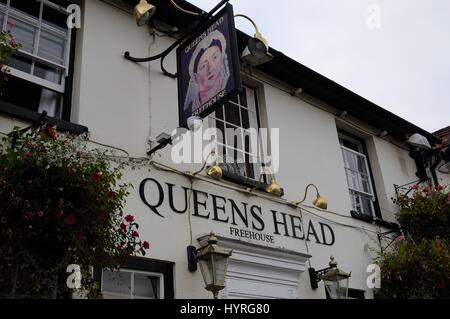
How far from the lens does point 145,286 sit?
5.91m

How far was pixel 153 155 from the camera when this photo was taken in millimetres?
6527

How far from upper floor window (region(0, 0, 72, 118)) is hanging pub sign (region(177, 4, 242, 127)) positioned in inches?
56.5

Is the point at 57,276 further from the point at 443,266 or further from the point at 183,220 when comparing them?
the point at 443,266

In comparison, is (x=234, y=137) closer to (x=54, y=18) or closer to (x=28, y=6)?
(x=54, y=18)

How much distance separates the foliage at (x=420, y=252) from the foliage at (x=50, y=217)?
469cm

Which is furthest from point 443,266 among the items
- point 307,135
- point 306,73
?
point 306,73

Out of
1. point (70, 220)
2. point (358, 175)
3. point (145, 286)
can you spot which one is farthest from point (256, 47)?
point (358, 175)

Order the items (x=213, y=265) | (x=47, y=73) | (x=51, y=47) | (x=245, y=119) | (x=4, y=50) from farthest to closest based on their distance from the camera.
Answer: (x=245, y=119)
(x=51, y=47)
(x=47, y=73)
(x=213, y=265)
(x=4, y=50)

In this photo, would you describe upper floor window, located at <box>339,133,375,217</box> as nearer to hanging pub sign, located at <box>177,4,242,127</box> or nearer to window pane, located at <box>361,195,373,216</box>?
window pane, located at <box>361,195,373,216</box>

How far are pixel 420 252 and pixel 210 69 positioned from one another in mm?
4214

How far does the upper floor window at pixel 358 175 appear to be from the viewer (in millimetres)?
9602

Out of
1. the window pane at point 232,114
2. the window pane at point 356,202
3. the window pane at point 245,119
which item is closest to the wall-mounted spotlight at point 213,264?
the window pane at point 232,114

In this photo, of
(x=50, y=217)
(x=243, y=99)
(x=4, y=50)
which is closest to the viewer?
(x=50, y=217)

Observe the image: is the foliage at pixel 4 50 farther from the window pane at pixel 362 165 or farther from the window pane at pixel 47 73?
the window pane at pixel 362 165
